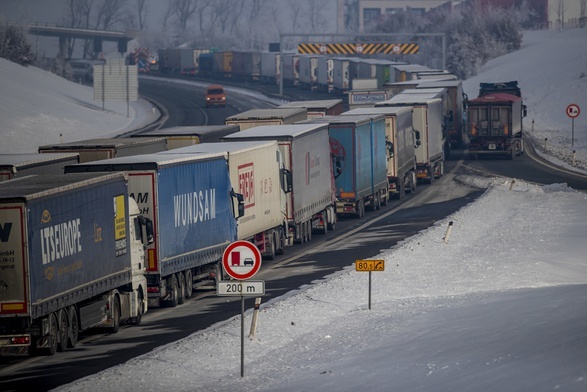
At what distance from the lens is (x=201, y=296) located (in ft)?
99.9

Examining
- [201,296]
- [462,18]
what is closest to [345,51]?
[462,18]

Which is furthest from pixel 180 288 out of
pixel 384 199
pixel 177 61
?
pixel 177 61

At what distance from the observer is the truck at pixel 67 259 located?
2150cm

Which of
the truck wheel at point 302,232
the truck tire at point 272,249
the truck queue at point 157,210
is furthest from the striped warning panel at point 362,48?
the truck tire at point 272,249

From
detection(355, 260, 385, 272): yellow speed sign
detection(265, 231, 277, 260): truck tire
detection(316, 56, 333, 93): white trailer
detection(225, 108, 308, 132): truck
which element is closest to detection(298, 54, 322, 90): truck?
detection(316, 56, 333, 93): white trailer

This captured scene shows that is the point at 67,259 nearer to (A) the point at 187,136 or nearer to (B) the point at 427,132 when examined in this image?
(A) the point at 187,136

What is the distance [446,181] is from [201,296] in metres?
30.7

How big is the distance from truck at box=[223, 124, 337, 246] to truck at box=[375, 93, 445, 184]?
14.1 metres

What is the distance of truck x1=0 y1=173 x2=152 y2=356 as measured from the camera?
2150 cm

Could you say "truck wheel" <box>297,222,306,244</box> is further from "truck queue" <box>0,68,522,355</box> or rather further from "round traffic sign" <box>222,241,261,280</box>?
"round traffic sign" <box>222,241,261,280</box>

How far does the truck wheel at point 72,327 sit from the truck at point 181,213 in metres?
3.75

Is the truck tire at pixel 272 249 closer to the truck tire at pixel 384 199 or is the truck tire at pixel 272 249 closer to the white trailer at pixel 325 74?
the truck tire at pixel 384 199

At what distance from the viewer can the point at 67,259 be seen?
23.0 meters

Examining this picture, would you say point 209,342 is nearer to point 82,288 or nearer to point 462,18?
point 82,288
